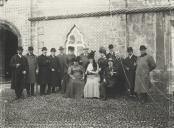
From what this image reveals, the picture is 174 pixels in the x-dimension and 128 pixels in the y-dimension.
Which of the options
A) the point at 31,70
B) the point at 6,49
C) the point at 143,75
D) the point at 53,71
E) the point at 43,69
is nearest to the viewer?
the point at 143,75

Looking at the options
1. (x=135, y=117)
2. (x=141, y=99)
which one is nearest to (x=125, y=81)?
(x=141, y=99)

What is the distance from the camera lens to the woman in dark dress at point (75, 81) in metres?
13.1

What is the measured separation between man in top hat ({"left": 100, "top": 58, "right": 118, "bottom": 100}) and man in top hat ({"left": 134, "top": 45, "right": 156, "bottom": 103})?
3.23 feet

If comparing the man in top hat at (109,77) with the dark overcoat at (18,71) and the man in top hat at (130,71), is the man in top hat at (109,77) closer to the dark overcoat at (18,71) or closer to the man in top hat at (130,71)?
the man in top hat at (130,71)

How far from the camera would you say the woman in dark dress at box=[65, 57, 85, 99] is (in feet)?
43.0

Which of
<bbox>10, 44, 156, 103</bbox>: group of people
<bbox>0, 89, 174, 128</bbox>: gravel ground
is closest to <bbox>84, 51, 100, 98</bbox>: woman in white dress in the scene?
<bbox>10, 44, 156, 103</bbox>: group of people

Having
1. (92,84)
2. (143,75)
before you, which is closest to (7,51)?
(92,84)

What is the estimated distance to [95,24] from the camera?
17016mm

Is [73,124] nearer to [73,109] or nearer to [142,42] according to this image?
[73,109]

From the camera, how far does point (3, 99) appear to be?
1335 centimetres

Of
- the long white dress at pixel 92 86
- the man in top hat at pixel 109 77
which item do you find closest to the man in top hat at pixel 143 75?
the man in top hat at pixel 109 77

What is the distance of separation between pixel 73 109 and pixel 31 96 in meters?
3.77

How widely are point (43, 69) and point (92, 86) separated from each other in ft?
8.35

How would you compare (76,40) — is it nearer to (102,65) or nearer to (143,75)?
(102,65)
